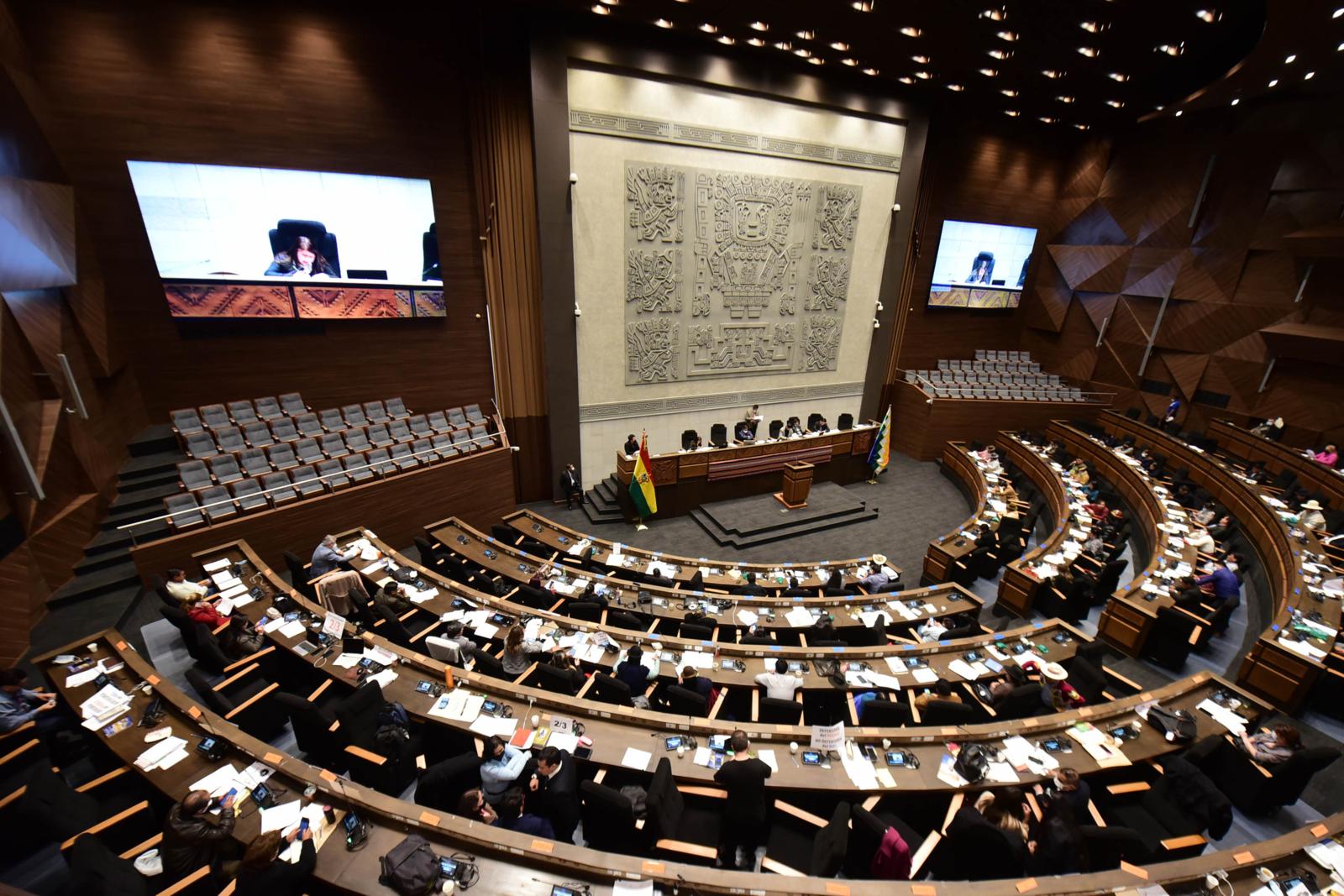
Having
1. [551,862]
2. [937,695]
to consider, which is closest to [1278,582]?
[937,695]

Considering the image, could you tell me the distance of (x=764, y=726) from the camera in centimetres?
464

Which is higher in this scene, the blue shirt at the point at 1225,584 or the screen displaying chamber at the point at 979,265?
the screen displaying chamber at the point at 979,265

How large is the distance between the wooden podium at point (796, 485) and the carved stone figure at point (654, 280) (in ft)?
13.8

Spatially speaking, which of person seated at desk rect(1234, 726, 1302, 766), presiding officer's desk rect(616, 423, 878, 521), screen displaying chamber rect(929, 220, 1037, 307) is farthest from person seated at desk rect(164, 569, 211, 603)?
screen displaying chamber rect(929, 220, 1037, 307)

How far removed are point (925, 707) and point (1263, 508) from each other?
8557mm

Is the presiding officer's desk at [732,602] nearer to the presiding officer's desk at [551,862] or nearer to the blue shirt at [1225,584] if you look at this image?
the presiding officer's desk at [551,862]

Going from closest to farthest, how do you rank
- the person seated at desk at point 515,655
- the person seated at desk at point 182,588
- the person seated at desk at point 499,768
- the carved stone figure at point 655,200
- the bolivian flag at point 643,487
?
1. the person seated at desk at point 499,768
2. the person seated at desk at point 515,655
3. the person seated at desk at point 182,588
4. the bolivian flag at point 643,487
5. the carved stone figure at point 655,200

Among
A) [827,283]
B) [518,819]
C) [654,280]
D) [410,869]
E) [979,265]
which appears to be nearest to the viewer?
[410,869]

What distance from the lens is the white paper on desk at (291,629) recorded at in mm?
5547

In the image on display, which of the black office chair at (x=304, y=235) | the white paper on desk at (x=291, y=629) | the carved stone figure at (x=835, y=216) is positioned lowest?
the white paper on desk at (x=291, y=629)

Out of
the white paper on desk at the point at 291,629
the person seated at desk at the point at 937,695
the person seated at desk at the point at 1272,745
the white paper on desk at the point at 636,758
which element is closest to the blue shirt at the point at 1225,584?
the person seated at desk at the point at 1272,745

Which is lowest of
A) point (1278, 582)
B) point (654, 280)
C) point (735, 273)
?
point (1278, 582)

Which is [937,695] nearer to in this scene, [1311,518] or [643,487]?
[643,487]

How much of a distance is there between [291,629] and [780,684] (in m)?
4.99
